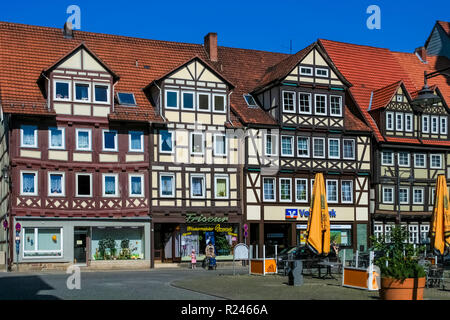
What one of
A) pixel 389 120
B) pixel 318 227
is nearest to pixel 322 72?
pixel 389 120

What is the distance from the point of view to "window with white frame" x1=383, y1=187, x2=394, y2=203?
4895cm

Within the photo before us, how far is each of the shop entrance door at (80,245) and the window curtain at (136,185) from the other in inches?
133

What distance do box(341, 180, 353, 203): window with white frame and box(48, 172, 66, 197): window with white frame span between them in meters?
17.4

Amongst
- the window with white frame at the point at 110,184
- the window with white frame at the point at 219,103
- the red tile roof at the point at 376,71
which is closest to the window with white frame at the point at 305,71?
the red tile roof at the point at 376,71

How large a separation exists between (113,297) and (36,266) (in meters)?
20.4

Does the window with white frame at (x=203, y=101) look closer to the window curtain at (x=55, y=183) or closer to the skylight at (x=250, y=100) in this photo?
the skylight at (x=250, y=100)

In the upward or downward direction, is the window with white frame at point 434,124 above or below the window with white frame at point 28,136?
above

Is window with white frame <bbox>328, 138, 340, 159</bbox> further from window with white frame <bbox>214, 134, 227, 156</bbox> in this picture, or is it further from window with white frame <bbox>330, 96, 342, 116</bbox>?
window with white frame <bbox>214, 134, 227, 156</bbox>

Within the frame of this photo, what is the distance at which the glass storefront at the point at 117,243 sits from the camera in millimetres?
41594

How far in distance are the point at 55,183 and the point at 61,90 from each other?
4902 millimetres

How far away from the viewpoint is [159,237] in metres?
43.3
